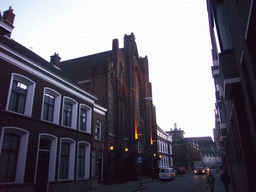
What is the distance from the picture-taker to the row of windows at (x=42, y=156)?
11820mm

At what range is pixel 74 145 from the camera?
17.3 m

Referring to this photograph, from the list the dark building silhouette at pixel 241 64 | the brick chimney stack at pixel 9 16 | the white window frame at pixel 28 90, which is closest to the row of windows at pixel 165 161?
the white window frame at pixel 28 90

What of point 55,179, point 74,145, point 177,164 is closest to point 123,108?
point 74,145

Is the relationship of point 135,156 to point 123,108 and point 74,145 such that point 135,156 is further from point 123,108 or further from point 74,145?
point 74,145

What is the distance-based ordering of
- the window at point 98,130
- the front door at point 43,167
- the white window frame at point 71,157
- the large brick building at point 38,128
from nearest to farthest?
the large brick building at point 38,128
the front door at point 43,167
the white window frame at point 71,157
the window at point 98,130

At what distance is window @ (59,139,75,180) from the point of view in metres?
16.0

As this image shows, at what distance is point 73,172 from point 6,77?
9054 millimetres

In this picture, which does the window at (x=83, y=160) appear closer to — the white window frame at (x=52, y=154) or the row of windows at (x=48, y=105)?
the row of windows at (x=48, y=105)

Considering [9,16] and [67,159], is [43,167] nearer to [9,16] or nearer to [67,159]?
[67,159]

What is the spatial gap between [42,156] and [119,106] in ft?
52.8

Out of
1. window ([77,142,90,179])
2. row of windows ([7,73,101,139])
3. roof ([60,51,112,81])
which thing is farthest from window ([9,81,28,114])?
roof ([60,51,112,81])

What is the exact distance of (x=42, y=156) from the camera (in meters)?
14.3

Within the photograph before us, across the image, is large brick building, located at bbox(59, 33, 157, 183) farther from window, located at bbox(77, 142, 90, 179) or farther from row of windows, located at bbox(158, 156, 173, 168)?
row of windows, located at bbox(158, 156, 173, 168)

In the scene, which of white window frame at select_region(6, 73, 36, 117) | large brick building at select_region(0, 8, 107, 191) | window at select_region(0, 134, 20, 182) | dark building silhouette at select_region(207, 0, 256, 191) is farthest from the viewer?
white window frame at select_region(6, 73, 36, 117)
